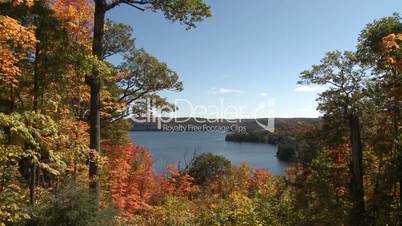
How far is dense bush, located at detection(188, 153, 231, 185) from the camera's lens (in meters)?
48.5

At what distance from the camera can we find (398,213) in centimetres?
1032

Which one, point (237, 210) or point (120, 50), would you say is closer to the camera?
point (237, 210)

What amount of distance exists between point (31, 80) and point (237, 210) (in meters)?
6.06

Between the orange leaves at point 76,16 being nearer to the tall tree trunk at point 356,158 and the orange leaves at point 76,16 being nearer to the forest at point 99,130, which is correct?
the forest at point 99,130

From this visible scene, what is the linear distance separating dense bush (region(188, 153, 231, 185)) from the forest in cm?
3134

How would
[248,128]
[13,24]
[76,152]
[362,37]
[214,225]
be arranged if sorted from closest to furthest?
[13,24]
[76,152]
[214,225]
[362,37]
[248,128]

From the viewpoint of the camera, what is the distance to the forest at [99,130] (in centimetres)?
757

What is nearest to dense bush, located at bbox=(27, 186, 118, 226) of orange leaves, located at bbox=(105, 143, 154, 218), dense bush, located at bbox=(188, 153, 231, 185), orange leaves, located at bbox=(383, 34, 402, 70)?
orange leaves, located at bbox=(383, 34, 402, 70)

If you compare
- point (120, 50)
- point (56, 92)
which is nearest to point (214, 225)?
point (56, 92)

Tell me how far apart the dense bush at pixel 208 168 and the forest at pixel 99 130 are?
3134 cm

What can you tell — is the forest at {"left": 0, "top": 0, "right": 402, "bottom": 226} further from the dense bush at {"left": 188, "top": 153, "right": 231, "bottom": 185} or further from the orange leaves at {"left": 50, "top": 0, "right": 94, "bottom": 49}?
the dense bush at {"left": 188, "top": 153, "right": 231, "bottom": 185}

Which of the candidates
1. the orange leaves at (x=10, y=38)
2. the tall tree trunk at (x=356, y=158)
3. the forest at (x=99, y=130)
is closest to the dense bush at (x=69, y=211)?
the forest at (x=99, y=130)

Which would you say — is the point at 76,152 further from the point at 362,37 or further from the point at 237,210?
the point at 362,37

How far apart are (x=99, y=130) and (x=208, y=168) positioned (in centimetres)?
3988
